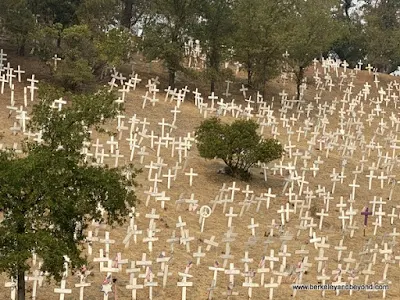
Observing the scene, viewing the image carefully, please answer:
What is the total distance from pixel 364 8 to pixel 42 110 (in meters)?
58.7

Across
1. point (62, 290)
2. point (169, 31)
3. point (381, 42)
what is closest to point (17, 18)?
point (169, 31)

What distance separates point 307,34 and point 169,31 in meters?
8.91

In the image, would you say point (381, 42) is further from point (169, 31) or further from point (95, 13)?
point (95, 13)

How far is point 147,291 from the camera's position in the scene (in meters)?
16.4

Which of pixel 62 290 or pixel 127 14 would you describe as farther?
pixel 127 14

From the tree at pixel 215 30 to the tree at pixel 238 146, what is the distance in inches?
591

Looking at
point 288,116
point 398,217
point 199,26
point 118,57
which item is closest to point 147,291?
point 398,217

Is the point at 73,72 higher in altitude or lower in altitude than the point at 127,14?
lower

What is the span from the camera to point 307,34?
43.2 meters

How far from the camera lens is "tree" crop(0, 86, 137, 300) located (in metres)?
12.3

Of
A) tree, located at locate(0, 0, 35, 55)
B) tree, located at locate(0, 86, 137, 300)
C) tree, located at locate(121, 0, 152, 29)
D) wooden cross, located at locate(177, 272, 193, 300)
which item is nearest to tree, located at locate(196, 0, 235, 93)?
tree, located at locate(121, 0, 152, 29)

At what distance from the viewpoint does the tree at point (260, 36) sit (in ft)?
133

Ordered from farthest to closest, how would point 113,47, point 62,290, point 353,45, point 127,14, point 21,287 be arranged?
point 353,45, point 127,14, point 113,47, point 62,290, point 21,287

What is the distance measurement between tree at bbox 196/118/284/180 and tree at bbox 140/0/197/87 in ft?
→ 43.8
